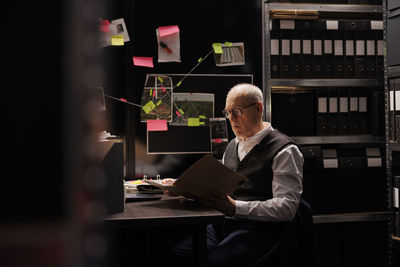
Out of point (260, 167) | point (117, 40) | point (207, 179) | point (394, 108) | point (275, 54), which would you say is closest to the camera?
point (207, 179)

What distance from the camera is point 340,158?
2.79 metres

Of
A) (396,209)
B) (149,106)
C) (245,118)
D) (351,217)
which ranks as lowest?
(351,217)

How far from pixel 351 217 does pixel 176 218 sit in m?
1.80

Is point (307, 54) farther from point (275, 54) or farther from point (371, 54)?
point (371, 54)

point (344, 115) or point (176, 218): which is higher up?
point (344, 115)

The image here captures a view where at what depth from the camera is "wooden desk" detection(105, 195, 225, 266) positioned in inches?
53.2

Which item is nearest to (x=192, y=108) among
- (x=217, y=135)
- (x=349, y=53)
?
(x=217, y=135)

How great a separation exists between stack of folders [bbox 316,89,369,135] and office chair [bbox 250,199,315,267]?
3.89ft

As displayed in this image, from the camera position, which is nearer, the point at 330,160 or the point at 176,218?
the point at 176,218

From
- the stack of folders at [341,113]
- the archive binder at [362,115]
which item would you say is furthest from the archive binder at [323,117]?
the archive binder at [362,115]

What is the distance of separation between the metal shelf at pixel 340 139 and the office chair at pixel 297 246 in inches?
41.7

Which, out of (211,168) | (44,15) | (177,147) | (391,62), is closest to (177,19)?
(177,147)

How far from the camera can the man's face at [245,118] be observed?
2055 millimetres

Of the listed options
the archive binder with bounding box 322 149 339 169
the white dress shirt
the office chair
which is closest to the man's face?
the white dress shirt
